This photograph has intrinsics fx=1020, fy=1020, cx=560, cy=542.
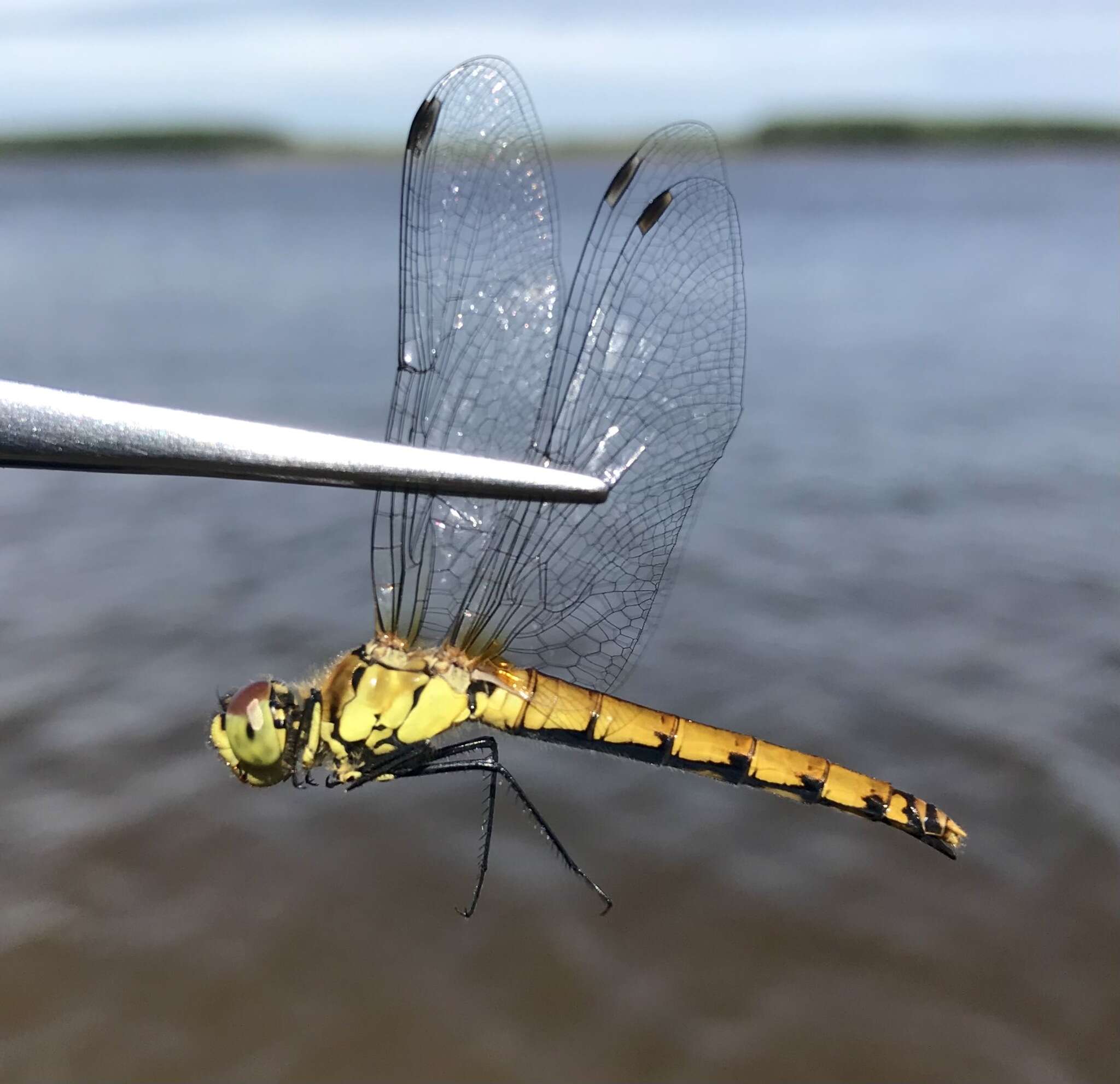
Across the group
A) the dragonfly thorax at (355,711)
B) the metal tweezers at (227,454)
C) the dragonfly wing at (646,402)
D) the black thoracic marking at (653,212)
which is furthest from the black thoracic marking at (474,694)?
the metal tweezers at (227,454)

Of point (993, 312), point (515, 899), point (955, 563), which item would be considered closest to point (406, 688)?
point (515, 899)

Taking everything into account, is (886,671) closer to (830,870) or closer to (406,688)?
(830,870)

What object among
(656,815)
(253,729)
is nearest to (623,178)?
(253,729)

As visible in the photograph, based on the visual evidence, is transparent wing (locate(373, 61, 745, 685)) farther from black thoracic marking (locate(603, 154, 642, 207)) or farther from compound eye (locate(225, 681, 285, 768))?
compound eye (locate(225, 681, 285, 768))

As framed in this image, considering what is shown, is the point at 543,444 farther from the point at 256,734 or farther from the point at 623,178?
the point at 256,734

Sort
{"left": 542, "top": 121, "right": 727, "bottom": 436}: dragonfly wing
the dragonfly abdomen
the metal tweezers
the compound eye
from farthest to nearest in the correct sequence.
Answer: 1. the dragonfly abdomen
2. {"left": 542, "top": 121, "right": 727, "bottom": 436}: dragonfly wing
3. the compound eye
4. the metal tweezers

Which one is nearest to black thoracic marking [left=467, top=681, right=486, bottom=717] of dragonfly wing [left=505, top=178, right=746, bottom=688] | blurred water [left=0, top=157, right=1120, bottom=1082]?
dragonfly wing [left=505, top=178, right=746, bottom=688]
